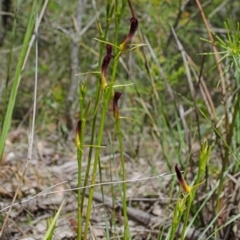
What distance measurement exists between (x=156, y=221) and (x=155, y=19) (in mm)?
1635

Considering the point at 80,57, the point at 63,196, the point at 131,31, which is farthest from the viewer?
the point at 80,57

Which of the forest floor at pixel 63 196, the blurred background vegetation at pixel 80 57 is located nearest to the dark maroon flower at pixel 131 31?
the forest floor at pixel 63 196

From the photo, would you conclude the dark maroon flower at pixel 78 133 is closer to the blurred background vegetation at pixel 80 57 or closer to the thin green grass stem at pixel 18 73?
the thin green grass stem at pixel 18 73

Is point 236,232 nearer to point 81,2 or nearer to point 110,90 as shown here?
point 110,90

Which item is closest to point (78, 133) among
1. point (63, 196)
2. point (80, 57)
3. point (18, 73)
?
point (18, 73)

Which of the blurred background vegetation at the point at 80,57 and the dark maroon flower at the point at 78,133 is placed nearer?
the dark maroon flower at the point at 78,133

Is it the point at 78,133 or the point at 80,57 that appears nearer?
the point at 78,133

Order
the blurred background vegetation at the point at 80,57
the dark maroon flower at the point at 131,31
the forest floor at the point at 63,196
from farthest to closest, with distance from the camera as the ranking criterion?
the blurred background vegetation at the point at 80,57 < the forest floor at the point at 63,196 < the dark maroon flower at the point at 131,31

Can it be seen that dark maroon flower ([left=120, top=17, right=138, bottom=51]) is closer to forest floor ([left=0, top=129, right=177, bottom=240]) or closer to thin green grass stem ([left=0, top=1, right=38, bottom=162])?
thin green grass stem ([left=0, top=1, right=38, bottom=162])

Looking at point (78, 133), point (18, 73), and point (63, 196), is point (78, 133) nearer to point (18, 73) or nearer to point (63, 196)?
point (18, 73)

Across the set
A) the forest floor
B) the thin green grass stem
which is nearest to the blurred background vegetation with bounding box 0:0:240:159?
the forest floor

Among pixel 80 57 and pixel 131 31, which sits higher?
pixel 131 31

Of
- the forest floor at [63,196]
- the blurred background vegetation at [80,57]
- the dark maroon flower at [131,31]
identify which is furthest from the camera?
the blurred background vegetation at [80,57]

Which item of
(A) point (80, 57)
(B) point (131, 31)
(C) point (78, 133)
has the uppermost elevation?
(B) point (131, 31)
